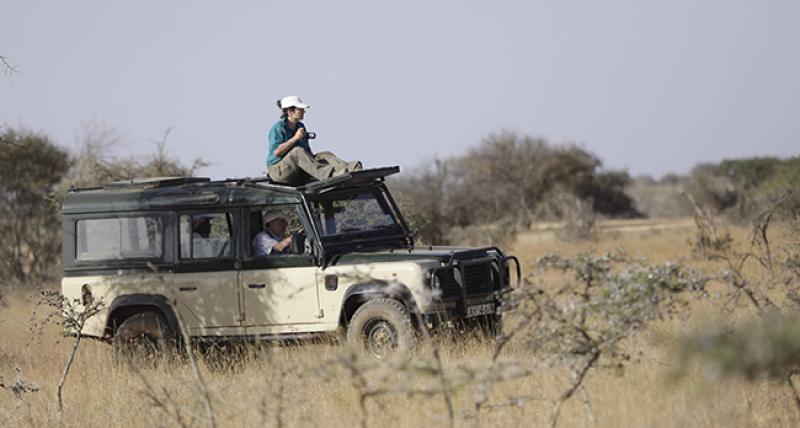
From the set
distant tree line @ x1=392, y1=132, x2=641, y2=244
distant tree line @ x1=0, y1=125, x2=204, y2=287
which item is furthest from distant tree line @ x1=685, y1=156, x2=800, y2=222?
distant tree line @ x1=0, y1=125, x2=204, y2=287

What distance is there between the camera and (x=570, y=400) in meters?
8.50

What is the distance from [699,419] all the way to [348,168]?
17.9 feet

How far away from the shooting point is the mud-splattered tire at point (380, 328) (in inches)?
431

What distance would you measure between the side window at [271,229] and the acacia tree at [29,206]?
51.0ft

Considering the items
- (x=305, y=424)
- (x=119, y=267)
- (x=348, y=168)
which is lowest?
(x=305, y=424)

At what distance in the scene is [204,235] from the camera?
1205 centimetres

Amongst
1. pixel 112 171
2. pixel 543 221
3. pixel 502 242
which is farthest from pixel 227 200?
pixel 543 221

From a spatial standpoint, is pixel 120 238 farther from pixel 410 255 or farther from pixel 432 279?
pixel 432 279

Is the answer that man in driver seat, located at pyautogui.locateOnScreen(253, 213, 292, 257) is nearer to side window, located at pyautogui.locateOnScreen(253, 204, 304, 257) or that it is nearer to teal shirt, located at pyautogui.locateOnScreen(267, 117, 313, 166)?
side window, located at pyautogui.locateOnScreen(253, 204, 304, 257)

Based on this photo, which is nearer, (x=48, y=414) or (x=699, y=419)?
(x=699, y=419)

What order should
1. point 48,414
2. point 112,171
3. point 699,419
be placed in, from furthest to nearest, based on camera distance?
point 112,171
point 48,414
point 699,419

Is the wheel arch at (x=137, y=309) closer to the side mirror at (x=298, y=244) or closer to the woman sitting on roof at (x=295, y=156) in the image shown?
the side mirror at (x=298, y=244)

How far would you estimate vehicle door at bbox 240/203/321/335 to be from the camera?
1154cm

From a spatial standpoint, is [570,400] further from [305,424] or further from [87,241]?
[87,241]
